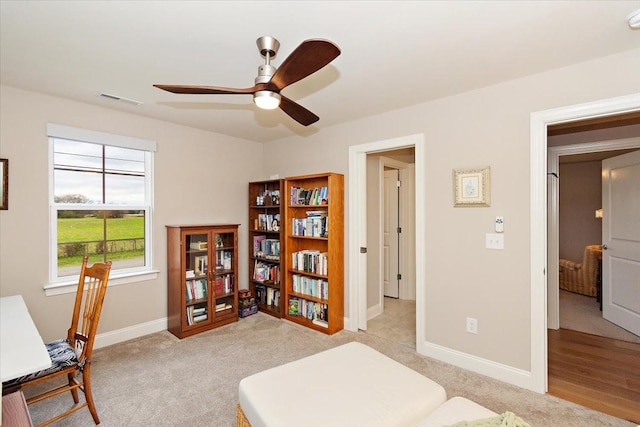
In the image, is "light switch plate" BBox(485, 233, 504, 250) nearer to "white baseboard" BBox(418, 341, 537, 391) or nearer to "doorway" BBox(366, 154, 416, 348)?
"white baseboard" BBox(418, 341, 537, 391)

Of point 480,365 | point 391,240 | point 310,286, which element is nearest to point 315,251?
point 310,286

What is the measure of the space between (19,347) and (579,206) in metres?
8.16

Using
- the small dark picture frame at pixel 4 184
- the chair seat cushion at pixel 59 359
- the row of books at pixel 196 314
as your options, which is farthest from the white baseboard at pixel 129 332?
the small dark picture frame at pixel 4 184

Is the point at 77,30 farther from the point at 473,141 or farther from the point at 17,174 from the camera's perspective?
the point at 473,141

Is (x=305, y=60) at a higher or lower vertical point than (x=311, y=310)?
higher

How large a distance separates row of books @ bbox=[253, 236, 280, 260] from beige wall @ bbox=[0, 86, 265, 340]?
0.23 m

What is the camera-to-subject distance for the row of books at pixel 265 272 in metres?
4.07

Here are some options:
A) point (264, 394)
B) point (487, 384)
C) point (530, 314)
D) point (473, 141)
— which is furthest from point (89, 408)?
point (473, 141)

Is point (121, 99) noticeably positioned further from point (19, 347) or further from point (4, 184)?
point (19, 347)

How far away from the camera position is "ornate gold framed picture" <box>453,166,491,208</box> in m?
2.53

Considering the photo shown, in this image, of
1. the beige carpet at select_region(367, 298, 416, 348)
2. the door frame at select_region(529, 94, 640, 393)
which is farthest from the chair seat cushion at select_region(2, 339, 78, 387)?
the door frame at select_region(529, 94, 640, 393)

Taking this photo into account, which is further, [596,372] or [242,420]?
[596,372]

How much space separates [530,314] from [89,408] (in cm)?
322

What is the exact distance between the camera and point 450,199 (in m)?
2.75
